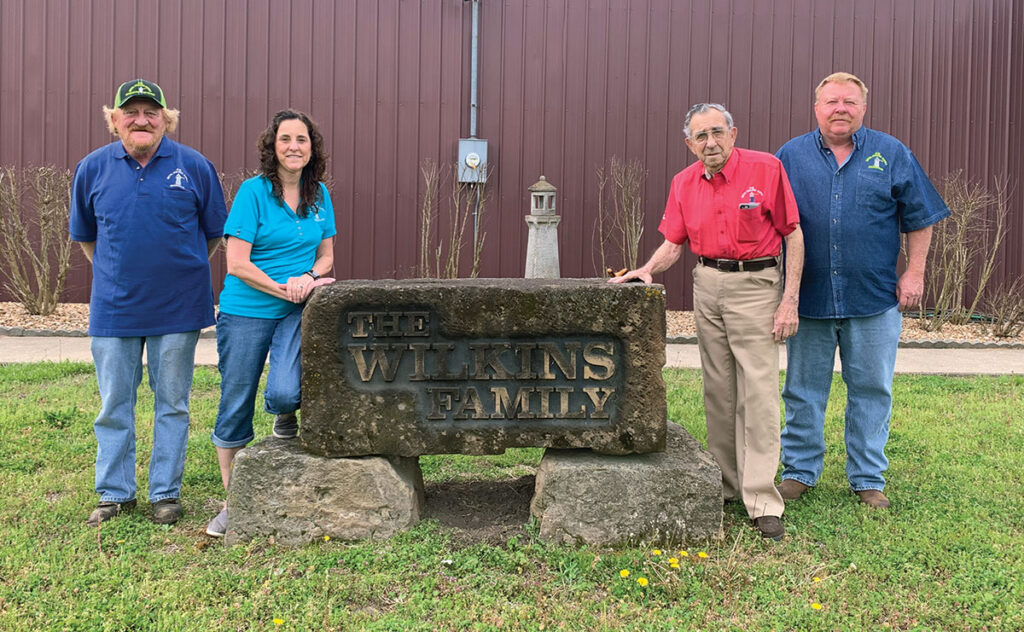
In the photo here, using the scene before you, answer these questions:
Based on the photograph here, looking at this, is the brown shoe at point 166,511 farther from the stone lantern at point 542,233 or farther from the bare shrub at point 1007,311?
the bare shrub at point 1007,311

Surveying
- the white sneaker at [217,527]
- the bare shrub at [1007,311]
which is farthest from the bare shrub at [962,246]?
the white sneaker at [217,527]

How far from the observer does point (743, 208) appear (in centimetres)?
371

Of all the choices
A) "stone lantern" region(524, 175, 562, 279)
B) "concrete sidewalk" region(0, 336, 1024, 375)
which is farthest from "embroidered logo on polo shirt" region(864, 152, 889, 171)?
"stone lantern" region(524, 175, 562, 279)

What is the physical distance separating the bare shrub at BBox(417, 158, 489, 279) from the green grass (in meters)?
6.19

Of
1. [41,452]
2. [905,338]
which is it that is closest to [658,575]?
[41,452]

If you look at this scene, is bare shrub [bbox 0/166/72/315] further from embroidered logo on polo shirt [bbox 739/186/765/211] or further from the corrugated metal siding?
embroidered logo on polo shirt [bbox 739/186/765/211]

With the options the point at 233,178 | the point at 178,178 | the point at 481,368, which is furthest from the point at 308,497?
the point at 233,178

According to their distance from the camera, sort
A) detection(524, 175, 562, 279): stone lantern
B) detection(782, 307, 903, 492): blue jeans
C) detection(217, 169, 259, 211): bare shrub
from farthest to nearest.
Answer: detection(217, 169, 259, 211): bare shrub, detection(524, 175, 562, 279): stone lantern, detection(782, 307, 903, 492): blue jeans

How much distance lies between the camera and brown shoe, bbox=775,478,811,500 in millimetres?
4211

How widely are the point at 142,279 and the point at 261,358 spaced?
61 cm

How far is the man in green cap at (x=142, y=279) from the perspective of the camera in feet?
12.4

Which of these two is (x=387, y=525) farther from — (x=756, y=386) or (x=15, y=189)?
(x=15, y=189)

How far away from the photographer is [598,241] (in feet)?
35.8

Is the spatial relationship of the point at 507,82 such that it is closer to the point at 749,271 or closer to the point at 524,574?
the point at 749,271
